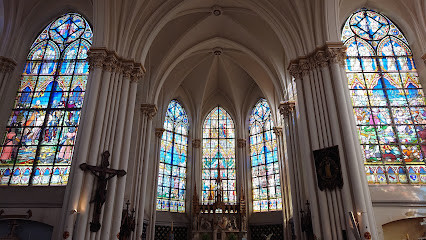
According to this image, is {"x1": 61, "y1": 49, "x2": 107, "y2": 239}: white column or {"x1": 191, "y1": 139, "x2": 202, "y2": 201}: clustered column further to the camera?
{"x1": 191, "y1": 139, "x2": 202, "y2": 201}: clustered column

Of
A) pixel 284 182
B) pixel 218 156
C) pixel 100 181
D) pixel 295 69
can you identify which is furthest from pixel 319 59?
pixel 218 156

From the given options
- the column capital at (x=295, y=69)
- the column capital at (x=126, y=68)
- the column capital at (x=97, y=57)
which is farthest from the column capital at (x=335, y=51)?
the column capital at (x=97, y=57)

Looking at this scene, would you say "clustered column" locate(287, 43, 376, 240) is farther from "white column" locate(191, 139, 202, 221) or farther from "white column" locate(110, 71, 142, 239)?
"white column" locate(191, 139, 202, 221)

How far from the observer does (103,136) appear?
12258mm

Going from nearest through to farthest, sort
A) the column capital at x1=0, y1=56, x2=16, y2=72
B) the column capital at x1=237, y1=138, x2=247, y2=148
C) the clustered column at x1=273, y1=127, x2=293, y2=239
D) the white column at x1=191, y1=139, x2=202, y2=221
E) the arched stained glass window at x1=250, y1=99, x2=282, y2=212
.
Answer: the column capital at x1=0, y1=56, x2=16, y2=72, the clustered column at x1=273, y1=127, x2=293, y2=239, the arched stained glass window at x1=250, y1=99, x2=282, y2=212, the white column at x1=191, y1=139, x2=202, y2=221, the column capital at x1=237, y1=138, x2=247, y2=148

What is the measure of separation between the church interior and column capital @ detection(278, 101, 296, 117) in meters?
0.06

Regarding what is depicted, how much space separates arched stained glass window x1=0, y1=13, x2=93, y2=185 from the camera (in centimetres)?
1352

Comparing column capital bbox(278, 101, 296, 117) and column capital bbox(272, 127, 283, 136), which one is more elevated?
column capital bbox(278, 101, 296, 117)

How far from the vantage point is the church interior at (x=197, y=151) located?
11.8m

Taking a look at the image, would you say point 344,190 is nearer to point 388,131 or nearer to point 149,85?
point 388,131

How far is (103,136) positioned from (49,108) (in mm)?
4355

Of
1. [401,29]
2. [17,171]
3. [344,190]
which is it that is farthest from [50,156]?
[401,29]

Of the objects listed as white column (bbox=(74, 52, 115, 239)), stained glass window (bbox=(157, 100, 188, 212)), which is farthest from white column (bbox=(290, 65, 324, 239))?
stained glass window (bbox=(157, 100, 188, 212))

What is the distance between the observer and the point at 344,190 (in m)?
11.1
